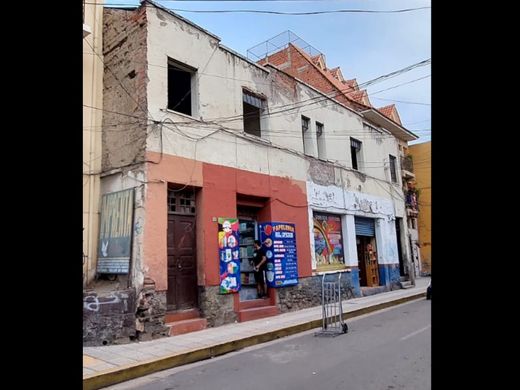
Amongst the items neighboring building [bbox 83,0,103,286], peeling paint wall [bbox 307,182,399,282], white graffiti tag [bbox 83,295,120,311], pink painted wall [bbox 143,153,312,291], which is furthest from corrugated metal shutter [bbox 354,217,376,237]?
white graffiti tag [bbox 83,295,120,311]

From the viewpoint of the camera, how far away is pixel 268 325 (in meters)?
10.5

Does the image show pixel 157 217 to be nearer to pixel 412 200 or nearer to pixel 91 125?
pixel 91 125

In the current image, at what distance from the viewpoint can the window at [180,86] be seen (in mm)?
11623

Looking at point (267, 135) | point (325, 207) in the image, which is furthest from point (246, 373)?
point (325, 207)

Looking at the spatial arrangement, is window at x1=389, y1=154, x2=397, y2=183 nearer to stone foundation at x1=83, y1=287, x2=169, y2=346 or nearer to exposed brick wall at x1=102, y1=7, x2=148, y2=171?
exposed brick wall at x1=102, y1=7, x2=148, y2=171

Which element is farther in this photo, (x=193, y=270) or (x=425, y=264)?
(x=425, y=264)

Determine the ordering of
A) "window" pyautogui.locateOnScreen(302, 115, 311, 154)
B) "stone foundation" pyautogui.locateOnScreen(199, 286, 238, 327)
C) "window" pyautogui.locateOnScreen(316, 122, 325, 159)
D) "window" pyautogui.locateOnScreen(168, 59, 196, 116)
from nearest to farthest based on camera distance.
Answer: "stone foundation" pyautogui.locateOnScreen(199, 286, 238, 327) < "window" pyautogui.locateOnScreen(168, 59, 196, 116) < "window" pyautogui.locateOnScreen(302, 115, 311, 154) < "window" pyautogui.locateOnScreen(316, 122, 325, 159)

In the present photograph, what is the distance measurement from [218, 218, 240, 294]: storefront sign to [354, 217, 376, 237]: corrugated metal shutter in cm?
814

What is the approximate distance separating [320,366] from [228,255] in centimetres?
536

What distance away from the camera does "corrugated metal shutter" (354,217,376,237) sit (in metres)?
18.3

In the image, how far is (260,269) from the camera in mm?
12977

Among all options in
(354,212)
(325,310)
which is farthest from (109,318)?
(354,212)
